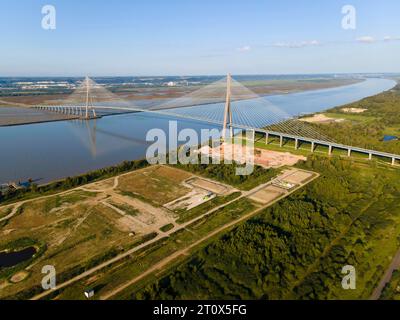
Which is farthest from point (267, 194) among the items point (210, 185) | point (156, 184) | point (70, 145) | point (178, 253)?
point (70, 145)

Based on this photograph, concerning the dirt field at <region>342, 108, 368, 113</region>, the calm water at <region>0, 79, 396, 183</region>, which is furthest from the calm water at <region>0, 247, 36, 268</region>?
the dirt field at <region>342, 108, 368, 113</region>

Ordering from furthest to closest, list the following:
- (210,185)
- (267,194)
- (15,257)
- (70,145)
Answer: (70,145) < (210,185) < (267,194) < (15,257)

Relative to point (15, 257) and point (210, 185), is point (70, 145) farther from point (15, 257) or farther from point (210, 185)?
point (15, 257)

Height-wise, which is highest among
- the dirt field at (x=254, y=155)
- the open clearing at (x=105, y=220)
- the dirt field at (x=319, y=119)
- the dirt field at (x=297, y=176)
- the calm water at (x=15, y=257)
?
the dirt field at (x=319, y=119)

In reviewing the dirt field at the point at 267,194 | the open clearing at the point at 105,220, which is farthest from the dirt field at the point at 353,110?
the dirt field at the point at 267,194

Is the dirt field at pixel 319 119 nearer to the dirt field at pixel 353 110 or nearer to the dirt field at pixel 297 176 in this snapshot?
the dirt field at pixel 353 110

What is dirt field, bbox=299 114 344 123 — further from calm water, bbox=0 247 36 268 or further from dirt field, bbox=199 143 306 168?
calm water, bbox=0 247 36 268
